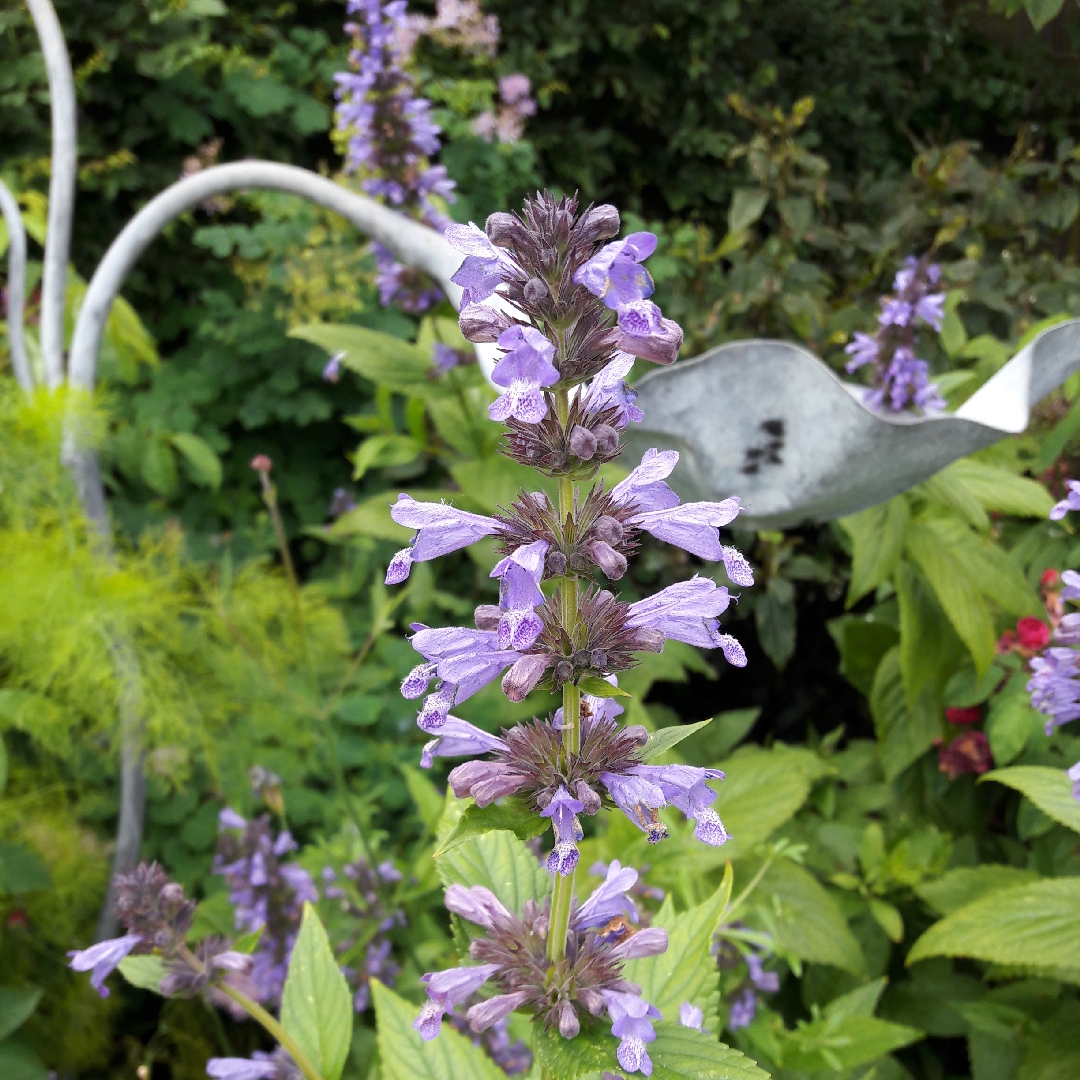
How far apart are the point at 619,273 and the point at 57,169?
4.11 ft

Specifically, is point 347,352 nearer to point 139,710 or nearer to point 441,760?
point 139,710

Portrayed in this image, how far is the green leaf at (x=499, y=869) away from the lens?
69 centimetres

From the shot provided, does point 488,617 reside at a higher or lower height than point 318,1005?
higher

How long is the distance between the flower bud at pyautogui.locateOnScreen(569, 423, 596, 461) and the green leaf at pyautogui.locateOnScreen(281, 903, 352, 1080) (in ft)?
1.63

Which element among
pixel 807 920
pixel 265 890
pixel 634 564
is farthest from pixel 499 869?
pixel 634 564

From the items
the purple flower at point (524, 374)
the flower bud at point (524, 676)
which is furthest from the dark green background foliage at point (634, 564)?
the purple flower at point (524, 374)

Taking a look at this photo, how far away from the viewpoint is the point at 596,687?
504 millimetres

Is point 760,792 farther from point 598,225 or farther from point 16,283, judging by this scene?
point 16,283

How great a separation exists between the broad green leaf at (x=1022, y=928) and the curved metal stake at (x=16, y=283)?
1668 millimetres

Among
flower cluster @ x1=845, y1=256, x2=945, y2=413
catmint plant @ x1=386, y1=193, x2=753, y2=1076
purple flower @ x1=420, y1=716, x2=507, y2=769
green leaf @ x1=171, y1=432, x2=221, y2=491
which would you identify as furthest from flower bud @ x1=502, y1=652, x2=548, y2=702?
green leaf @ x1=171, y1=432, x2=221, y2=491

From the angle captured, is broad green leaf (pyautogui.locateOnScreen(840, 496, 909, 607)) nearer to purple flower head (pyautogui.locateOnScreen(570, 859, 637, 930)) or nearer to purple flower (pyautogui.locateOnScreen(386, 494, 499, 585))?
purple flower head (pyautogui.locateOnScreen(570, 859, 637, 930))

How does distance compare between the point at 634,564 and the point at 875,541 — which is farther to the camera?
the point at 634,564

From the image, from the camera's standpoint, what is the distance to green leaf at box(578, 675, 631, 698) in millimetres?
489

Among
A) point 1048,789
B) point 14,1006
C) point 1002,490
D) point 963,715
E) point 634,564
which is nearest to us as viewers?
point 1048,789
